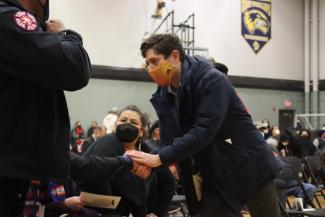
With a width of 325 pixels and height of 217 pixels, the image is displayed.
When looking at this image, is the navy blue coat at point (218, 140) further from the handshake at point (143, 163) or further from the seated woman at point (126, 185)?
the seated woman at point (126, 185)

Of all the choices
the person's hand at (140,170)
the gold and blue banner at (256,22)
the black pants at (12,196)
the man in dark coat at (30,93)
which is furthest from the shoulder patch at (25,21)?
the gold and blue banner at (256,22)

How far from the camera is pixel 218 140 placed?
2.40 m

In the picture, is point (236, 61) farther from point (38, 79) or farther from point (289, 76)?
point (38, 79)

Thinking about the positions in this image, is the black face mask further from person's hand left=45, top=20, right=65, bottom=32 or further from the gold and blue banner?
the gold and blue banner

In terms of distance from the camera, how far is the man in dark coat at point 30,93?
4.42 ft

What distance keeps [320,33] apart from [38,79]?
17.5 meters

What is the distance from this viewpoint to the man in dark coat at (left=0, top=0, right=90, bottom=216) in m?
1.35

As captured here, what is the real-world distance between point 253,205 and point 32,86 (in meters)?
1.50

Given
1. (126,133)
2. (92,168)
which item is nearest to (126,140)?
(126,133)

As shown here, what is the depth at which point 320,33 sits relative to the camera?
56.4 ft

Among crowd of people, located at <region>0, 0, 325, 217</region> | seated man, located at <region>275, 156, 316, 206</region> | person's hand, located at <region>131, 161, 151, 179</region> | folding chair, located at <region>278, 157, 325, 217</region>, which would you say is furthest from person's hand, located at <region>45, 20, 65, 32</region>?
seated man, located at <region>275, 156, 316, 206</region>

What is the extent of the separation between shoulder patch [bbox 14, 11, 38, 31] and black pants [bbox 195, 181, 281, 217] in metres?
1.44

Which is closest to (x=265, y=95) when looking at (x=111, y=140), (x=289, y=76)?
(x=289, y=76)

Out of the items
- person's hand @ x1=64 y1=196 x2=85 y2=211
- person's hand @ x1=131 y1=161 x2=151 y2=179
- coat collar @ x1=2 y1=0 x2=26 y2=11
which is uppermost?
coat collar @ x1=2 y1=0 x2=26 y2=11
